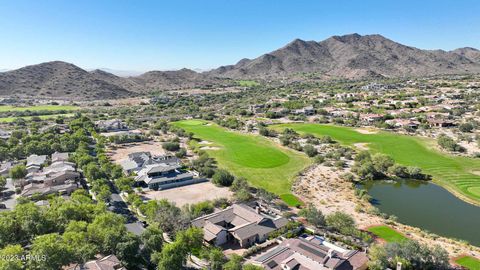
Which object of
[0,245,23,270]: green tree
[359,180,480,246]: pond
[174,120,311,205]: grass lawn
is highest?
[0,245,23,270]: green tree

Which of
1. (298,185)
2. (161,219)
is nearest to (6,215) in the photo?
(161,219)

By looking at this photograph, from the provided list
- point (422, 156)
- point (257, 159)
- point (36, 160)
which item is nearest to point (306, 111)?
point (422, 156)

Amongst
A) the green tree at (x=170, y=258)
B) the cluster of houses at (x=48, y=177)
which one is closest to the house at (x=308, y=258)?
the green tree at (x=170, y=258)

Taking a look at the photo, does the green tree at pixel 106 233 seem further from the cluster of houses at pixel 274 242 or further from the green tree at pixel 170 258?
the cluster of houses at pixel 274 242

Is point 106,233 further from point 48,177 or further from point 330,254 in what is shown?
point 48,177

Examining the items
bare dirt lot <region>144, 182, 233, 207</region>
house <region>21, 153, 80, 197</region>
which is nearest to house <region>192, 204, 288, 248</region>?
bare dirt lot <region>144, 182, 233, 207</region>

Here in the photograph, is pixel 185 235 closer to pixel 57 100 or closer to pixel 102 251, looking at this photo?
pixel 102 251

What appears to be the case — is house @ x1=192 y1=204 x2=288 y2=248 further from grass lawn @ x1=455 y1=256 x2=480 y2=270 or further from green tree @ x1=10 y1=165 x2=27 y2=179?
green tree @ x1=10 y1=165 x2=27 y2=179
